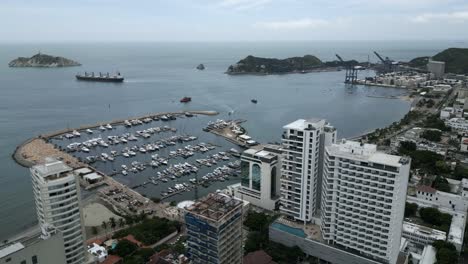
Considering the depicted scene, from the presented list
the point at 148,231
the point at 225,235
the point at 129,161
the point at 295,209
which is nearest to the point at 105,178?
the point at 129,161

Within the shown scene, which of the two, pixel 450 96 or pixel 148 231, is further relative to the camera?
pixel 450 96

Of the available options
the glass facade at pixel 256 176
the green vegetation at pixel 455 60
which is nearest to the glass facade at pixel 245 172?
the glass facade at pixel 256 176

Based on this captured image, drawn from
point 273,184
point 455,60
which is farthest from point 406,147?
point 455,60

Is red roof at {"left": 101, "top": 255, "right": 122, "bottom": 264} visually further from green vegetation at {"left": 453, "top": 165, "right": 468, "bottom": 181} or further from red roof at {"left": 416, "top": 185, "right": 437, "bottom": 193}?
green vegetation at {"left": 453, "top": 165, "right": 468, "bottom": 181}

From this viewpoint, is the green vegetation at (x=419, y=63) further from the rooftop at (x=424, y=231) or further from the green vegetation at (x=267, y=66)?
the rooftop at (x=424, y=231)

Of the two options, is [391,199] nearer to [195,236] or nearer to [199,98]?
[195,236]
